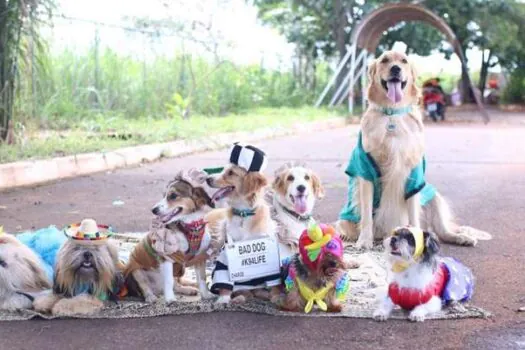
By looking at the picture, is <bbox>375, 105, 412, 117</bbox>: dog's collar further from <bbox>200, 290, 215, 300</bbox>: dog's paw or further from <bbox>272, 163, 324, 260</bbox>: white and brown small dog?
<bbox>200, 290, 215, 300</bbox>: dog's paw

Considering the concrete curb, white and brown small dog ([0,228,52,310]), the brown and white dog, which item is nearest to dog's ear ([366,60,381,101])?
the brown and white dog

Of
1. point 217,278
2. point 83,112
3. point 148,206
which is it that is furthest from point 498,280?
point 83,112

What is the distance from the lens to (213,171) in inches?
160

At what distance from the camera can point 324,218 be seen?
21.7ft

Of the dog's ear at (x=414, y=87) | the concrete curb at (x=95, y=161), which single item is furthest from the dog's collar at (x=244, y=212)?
the concrete curb at (x=95, y=161)

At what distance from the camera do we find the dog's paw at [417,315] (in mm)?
3719

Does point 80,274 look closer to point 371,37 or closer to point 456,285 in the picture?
point 456,285

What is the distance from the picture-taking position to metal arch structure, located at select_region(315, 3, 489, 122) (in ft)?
62.1

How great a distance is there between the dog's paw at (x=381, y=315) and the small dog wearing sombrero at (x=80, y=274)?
1.44m

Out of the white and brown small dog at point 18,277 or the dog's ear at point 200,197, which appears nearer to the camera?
the white and brown small dog at point 18,277

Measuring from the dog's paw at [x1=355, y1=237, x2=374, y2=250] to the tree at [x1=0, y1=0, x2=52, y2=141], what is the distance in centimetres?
558

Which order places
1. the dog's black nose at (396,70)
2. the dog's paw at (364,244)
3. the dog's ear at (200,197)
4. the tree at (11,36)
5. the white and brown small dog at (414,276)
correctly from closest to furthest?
the white and brown small dog at (414,276) → the dog's ear at (200,197) → the dog's black nose at (396,70) → the dog's paw at (364,244) → the tree at (11,36)

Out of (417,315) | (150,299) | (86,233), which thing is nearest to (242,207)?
(150,299)

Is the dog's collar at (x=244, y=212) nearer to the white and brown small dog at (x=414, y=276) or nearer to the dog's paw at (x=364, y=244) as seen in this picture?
the white and brown small dog at (x=414, y=276)
